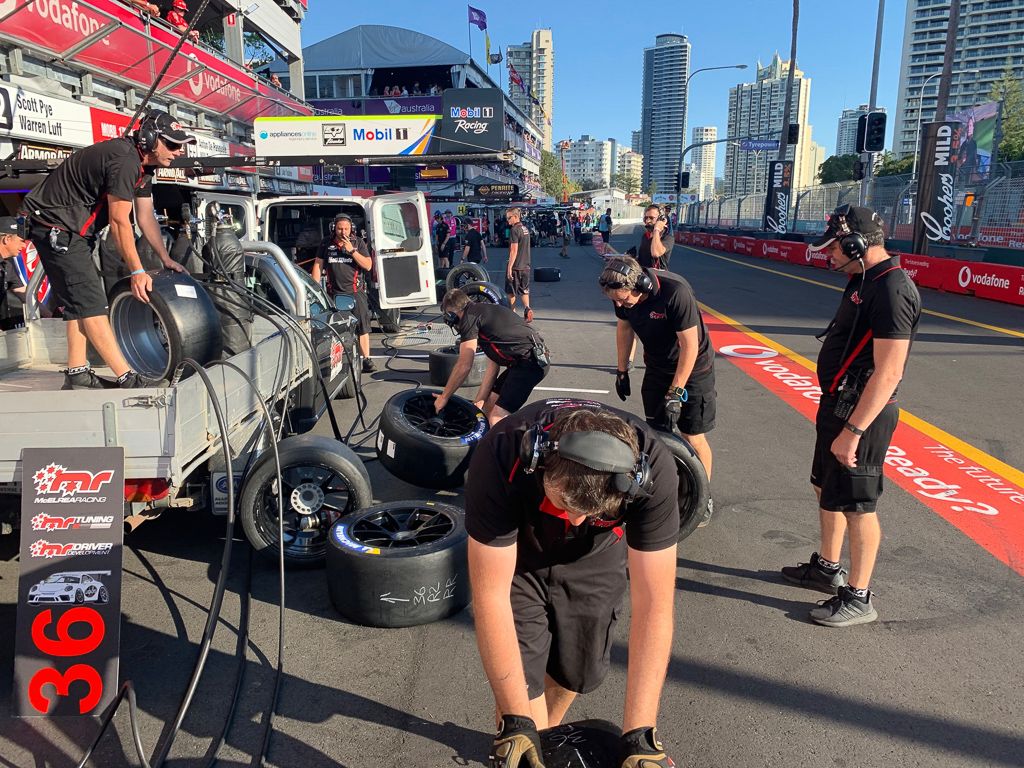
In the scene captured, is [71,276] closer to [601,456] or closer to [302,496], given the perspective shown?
[302,496]

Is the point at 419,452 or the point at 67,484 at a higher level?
the point at 67,484

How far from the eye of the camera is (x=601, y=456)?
1684mm

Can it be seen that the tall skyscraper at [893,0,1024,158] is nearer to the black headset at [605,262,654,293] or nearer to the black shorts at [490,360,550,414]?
the black shorts at [490,360,550,414]

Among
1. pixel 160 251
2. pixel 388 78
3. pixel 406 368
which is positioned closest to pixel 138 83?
pixel 406 368

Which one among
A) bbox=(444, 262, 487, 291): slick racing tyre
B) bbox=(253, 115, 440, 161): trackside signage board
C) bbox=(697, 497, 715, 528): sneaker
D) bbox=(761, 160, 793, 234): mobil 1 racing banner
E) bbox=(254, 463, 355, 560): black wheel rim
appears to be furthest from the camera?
bbox=(761, 160, 793, 234): mobil 1 racing banner

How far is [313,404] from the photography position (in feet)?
18.8

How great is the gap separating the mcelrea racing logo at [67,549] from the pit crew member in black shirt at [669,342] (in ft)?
9.54

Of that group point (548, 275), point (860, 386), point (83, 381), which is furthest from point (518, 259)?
point (860, 386)

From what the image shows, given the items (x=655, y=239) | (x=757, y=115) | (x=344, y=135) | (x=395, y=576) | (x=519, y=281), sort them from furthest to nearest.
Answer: (x=757, y=115) → (x=519, y=281) → (x=655, y=239) → (x=344, y=135) → (x=395, y=576)

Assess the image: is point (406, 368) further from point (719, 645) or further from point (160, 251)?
point (719, 645)

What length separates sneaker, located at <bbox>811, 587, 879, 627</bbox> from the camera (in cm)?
356

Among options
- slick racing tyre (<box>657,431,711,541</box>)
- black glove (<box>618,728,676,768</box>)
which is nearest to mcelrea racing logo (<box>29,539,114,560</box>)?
black glove (<box>618,728,676,768</box>)

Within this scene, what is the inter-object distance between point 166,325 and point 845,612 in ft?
13.1

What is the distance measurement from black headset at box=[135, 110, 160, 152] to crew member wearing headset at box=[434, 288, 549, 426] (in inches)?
88.0
